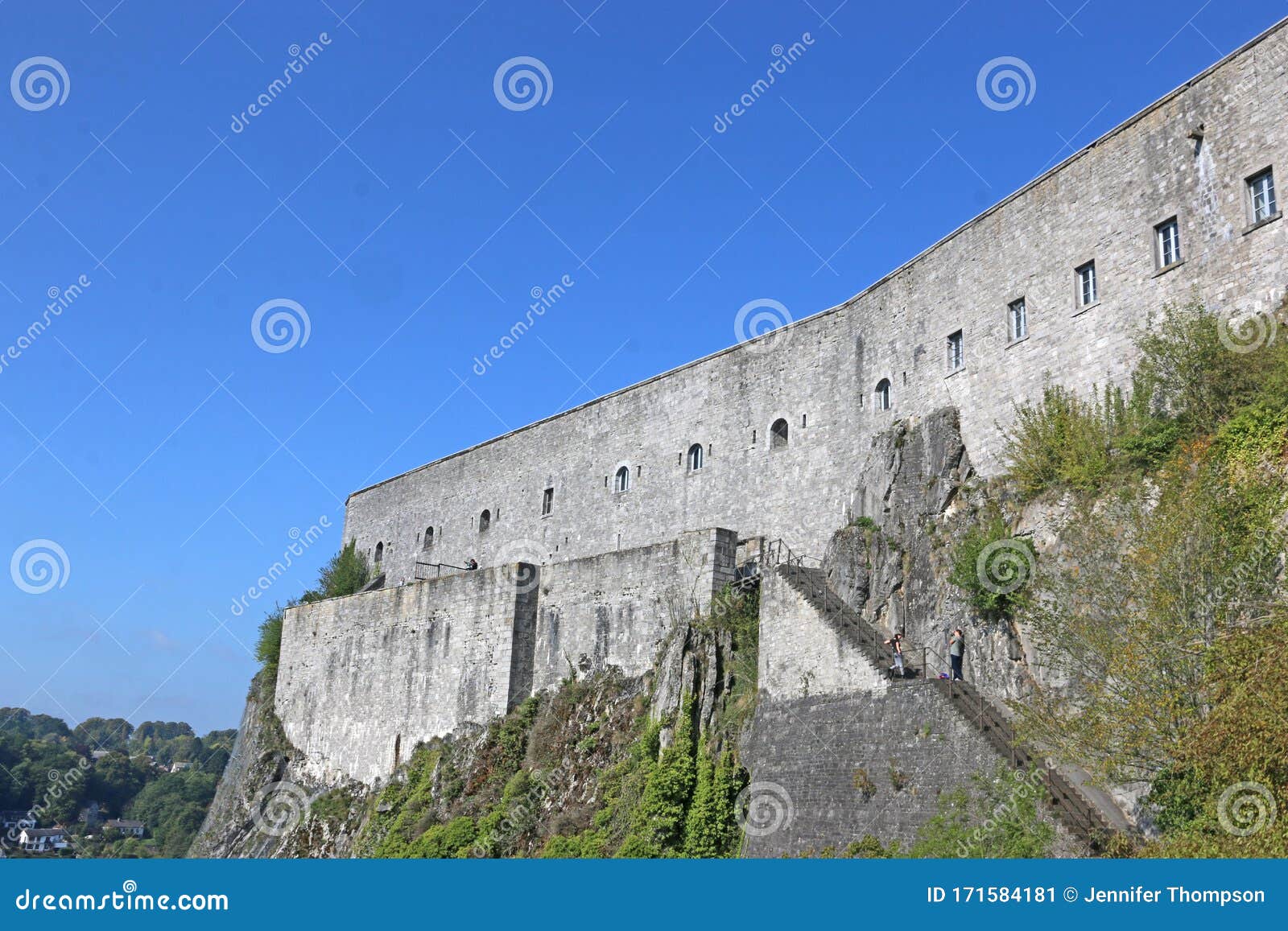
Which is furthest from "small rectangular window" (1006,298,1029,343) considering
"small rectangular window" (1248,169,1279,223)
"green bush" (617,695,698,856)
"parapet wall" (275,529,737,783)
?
"green bush" (617,695,698,856)

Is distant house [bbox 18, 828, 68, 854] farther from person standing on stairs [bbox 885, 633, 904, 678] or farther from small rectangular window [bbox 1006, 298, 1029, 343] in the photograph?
small rectangular window [bbox 1006, 298, 1029, 343]

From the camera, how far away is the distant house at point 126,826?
59.6 m

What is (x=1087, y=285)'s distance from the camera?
2050 centimetres

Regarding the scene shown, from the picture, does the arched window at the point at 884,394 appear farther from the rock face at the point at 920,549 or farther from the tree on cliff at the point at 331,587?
the tree on cliff at the point at 331,587

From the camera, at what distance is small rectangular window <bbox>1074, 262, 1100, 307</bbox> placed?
66.5 feet

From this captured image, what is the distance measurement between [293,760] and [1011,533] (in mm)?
24816

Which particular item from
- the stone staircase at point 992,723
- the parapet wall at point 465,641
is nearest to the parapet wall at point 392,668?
the parapet wall at point 465,641

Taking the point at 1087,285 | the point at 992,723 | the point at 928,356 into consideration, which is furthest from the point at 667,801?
the point at 1087,285

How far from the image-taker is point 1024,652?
59.1ft

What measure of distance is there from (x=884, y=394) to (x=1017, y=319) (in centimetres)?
379

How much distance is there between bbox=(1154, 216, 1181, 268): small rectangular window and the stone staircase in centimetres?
769

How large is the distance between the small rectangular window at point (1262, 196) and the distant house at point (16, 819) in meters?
57.9

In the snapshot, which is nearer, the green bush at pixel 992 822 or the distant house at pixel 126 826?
the green bush at pixel 992 822

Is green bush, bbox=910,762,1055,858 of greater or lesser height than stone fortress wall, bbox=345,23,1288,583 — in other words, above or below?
below
